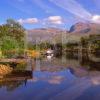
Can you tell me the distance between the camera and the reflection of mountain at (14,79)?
3156 cm

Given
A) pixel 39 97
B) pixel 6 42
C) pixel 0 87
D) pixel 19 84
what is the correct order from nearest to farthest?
pixel 39 97, pixel 0 87, pixel 19 84, pixel 6 42

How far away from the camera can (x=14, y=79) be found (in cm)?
3466

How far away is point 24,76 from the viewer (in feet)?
119

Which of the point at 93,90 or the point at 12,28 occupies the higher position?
the point at 12,28

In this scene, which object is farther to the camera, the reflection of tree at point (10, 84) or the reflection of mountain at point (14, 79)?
the reflection of mountain at point (14, 79)

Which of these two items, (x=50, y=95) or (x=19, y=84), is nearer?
(x=50, y=95)

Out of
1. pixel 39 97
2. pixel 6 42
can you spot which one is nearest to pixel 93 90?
pixel 39 97

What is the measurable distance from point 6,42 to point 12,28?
16.2m

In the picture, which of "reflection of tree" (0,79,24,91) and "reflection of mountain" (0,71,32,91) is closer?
"reflection of tree" (0,79,24,91)

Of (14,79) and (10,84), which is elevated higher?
(14,79)

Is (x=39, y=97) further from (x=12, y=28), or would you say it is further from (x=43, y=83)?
(x=12, y=28)

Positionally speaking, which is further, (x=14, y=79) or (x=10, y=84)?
(x=14, y=79)

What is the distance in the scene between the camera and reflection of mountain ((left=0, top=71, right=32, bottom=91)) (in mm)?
31564

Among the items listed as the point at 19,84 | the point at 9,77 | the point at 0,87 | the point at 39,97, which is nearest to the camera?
the point at 39,97
